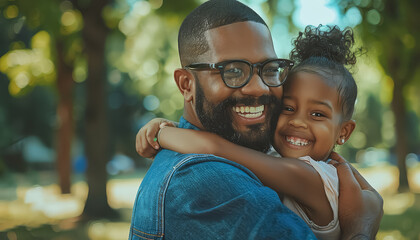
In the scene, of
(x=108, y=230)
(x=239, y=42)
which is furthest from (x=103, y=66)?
(x=239, y=42)

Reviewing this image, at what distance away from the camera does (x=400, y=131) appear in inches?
583

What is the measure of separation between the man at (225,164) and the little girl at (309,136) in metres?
0.11

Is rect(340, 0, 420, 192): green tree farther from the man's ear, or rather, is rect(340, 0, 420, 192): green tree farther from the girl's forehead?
the man's ear

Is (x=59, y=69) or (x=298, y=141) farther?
(x=59, y=69)

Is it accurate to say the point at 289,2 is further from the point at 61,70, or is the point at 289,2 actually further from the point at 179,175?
the point at 179,175

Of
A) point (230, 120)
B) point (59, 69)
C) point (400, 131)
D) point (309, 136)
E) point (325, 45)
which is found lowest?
point (400, 131)

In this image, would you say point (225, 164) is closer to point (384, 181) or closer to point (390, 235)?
point (390, 235)

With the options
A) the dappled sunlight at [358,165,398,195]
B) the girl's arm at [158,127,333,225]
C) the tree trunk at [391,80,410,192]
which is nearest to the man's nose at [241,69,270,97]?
the girl's arm at [158,127,333,225]

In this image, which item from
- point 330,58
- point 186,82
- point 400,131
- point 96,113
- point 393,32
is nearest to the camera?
point 186,82

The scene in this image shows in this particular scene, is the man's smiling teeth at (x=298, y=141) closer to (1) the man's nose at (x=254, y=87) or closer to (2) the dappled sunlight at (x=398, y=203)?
(1) the man's nose at (x=254, y=87)

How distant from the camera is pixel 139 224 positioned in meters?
2.16

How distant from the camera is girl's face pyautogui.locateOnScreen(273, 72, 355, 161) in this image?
2.68m

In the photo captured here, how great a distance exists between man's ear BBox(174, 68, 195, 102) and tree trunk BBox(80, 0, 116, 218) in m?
8.32

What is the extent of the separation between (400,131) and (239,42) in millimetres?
13840
